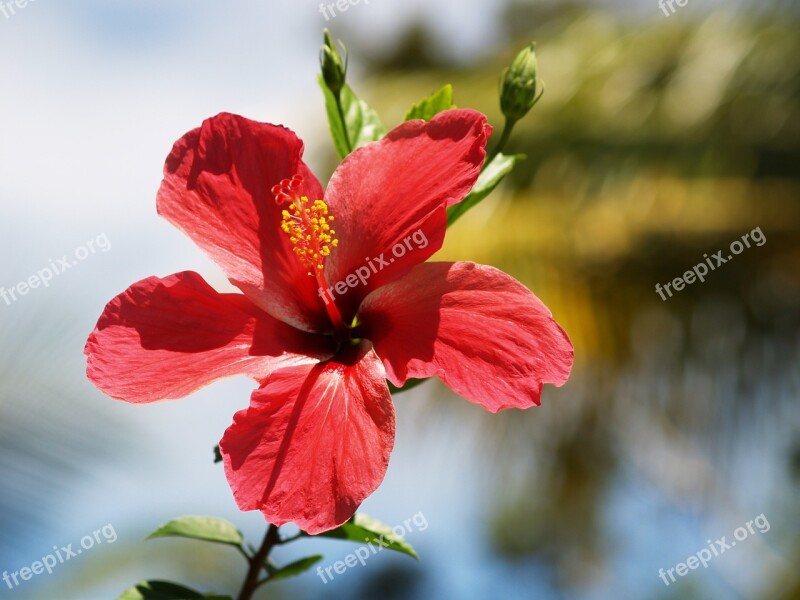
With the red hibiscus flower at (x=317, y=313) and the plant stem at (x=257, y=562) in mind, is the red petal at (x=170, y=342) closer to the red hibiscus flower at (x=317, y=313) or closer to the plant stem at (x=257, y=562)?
the red hibiscus flower at (x=317, y=313)

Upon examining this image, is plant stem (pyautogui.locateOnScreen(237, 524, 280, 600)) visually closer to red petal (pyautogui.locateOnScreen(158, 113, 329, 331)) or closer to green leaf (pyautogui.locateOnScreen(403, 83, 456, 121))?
red petal (pyautogui.locateOnScreen(158, 113, 329, 331))

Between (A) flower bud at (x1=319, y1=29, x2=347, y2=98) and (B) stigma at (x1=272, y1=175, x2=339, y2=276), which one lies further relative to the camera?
(A) flower bud at (x1=319, y1=29, x2=347, y2=98)

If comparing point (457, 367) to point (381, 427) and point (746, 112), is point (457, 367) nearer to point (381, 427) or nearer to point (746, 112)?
point (381, 427)

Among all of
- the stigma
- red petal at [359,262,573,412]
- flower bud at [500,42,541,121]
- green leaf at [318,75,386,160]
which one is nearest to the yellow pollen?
the stigma

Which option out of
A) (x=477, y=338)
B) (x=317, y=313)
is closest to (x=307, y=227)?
(x=317, y=313)

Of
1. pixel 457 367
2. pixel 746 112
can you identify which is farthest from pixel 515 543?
pixel 457 367
